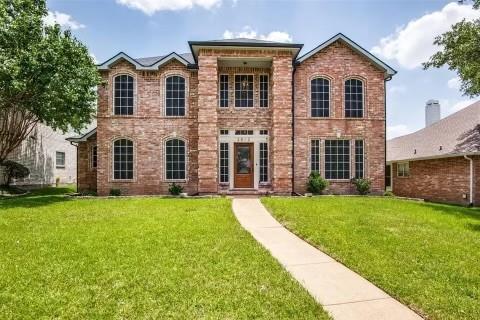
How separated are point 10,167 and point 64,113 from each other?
8.13 m

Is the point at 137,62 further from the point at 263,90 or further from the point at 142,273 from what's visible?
the point at 142,273

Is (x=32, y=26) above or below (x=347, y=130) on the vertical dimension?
above

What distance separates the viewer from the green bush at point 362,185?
1513 centimetres

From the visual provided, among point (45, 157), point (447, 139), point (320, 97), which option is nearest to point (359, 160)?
point (320, 97)

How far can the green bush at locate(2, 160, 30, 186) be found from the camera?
1766cm

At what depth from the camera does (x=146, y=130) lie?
15.4m

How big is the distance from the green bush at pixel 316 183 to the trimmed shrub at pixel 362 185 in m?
1.56

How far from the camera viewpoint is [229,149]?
603 inches

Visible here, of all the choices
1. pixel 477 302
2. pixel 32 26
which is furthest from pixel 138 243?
pixel 32 26

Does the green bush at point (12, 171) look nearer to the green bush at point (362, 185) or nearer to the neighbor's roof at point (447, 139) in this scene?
the green bush at point (362, 185)

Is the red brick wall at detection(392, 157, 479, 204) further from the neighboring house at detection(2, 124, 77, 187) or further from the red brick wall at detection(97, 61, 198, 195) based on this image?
the neighboring house at detection(2, 124, 77, 187)

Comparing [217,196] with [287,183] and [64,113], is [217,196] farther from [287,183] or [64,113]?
[64,113]

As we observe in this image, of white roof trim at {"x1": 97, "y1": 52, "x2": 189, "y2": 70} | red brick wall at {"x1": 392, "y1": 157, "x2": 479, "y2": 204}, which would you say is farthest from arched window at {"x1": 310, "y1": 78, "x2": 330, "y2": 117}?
white roof trim at {"x1": 97, "y1": 52, "x2": 189, "y2": 70}

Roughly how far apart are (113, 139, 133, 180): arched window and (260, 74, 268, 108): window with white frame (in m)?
6.79
